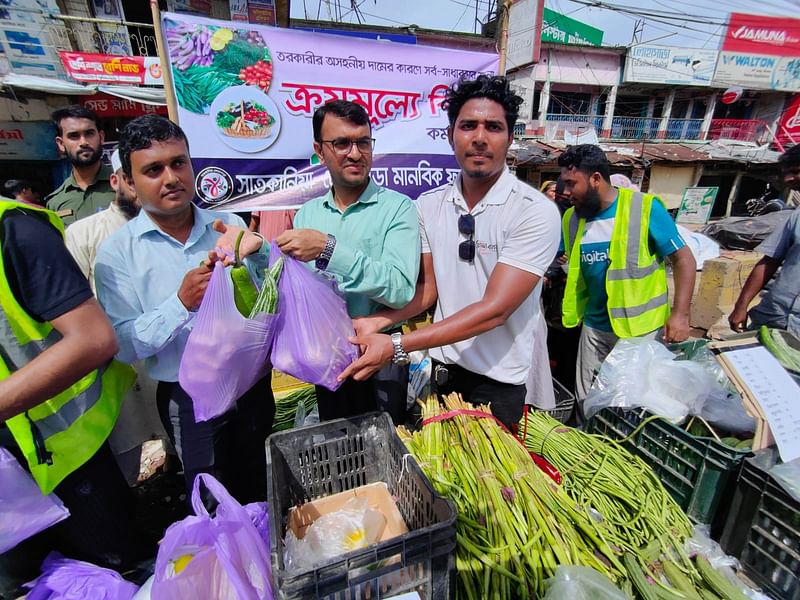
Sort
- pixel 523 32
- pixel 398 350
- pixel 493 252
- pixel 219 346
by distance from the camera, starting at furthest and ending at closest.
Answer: pixel 523 32, pixel 493 252, pixel 398 350, pixel 219 346

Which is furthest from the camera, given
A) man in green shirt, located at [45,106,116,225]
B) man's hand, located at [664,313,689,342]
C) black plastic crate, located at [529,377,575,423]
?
man in green shirt, located at [45,106,116,225]

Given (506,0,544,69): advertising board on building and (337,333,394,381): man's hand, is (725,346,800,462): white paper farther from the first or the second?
(506,0,544,69): advertising board on building

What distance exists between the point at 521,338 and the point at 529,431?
0.57 m

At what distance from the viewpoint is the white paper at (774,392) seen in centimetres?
144

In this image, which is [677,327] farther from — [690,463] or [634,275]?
[690,463]

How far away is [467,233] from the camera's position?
1.74 meters

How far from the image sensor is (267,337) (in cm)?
128

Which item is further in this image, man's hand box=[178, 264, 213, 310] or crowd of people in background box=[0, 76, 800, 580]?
man's hand box=[178, 264, 213, 310]

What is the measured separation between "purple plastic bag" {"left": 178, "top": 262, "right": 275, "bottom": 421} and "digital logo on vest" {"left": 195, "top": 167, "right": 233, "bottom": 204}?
1.93 m

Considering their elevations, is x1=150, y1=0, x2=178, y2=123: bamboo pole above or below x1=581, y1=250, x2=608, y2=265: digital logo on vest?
above

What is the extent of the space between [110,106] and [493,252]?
992 centimetres

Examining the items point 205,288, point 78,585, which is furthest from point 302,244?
point 78,585

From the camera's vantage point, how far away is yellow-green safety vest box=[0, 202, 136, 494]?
3.94ft

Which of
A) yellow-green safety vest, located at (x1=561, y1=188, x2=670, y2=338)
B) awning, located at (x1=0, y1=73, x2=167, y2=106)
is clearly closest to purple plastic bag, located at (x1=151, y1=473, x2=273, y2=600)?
yellow-green safety vest, located at (x1=561, y1=188, x2=670, y2=338)
